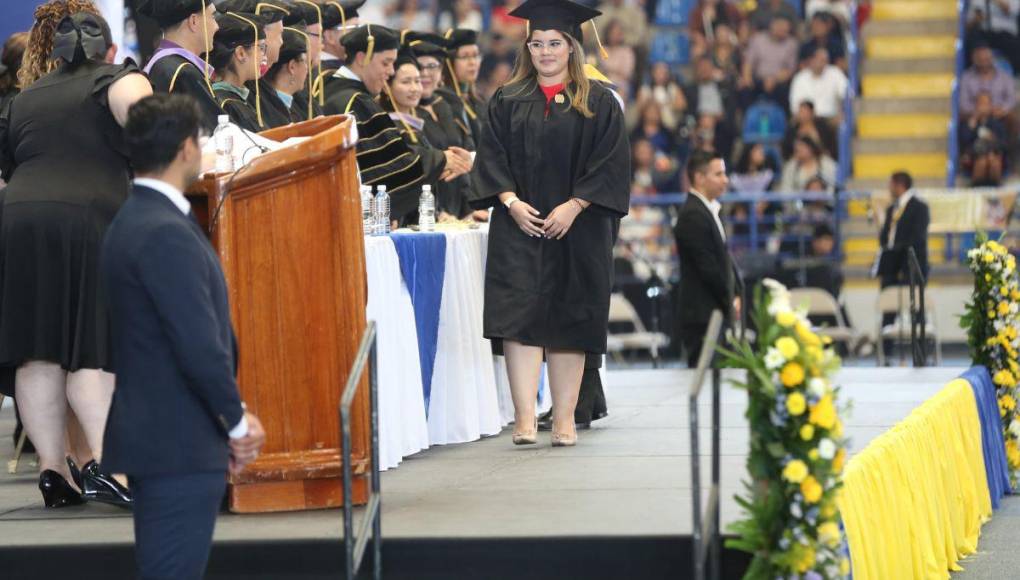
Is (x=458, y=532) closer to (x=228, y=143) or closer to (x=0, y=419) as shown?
(x=228, y=143)

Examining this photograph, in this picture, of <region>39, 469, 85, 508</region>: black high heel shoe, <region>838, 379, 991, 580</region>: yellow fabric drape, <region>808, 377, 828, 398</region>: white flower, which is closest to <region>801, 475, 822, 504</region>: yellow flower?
<region>808, 377, 828, 398</region>: white flower

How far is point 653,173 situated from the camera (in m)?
17.3

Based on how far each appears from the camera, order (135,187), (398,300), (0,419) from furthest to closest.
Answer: (0,419) → (398,300) → (135,187)

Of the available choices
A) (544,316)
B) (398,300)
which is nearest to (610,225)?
(544,316)

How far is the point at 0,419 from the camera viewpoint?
354 inches

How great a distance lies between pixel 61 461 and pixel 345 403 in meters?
1.81

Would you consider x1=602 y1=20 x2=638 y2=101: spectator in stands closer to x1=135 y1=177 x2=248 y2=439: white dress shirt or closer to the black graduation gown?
the black graduation gown

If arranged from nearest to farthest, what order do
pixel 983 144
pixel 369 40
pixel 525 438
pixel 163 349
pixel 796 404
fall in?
pixel 163 349
pixel 796 404
pixel 525 438
pixel 369 40
pixel 983 144

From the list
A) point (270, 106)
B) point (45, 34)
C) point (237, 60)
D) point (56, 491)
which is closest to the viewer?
point (56, 491)

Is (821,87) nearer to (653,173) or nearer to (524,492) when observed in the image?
(653,173)

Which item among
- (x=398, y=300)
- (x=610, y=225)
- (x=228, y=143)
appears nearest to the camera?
(x=228, y=143)

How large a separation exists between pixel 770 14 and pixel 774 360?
1454 cm

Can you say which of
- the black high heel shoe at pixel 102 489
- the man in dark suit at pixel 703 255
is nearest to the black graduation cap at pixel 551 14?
the black high heel shoe at pixel 102 489

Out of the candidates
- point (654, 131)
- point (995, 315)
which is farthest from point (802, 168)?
point (995, 315)
